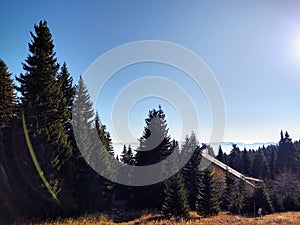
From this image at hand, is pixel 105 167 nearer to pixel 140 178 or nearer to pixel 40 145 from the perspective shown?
pixel 140 178

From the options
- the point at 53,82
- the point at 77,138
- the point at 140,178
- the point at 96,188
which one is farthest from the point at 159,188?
the point at 53,82

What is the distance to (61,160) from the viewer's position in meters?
16.4

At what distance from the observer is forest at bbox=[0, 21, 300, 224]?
14.4 m

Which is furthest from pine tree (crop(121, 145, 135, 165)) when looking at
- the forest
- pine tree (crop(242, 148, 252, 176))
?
pine tree (crop(242, 148, 252, 176))

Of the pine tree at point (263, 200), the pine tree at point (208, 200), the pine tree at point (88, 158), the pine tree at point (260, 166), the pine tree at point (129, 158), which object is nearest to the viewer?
the pine tree at point (88, 158)

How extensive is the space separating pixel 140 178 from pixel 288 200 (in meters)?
21.0

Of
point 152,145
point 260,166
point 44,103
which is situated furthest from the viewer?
point 260,166

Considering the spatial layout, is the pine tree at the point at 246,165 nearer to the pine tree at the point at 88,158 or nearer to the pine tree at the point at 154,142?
the pine tree at the point at 154,142

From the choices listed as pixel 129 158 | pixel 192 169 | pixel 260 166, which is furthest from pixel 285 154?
pixel 129 158

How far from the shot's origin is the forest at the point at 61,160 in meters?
14.4

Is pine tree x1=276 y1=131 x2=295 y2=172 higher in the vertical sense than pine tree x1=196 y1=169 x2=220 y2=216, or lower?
higher

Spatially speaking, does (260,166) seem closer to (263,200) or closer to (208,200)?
(263,200)

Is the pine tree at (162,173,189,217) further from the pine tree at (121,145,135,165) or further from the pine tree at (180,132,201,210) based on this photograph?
the pine tree at (121,145,135,165)

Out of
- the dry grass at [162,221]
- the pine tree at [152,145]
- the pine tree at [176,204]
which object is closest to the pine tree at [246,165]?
the pine tree at [152,145]
